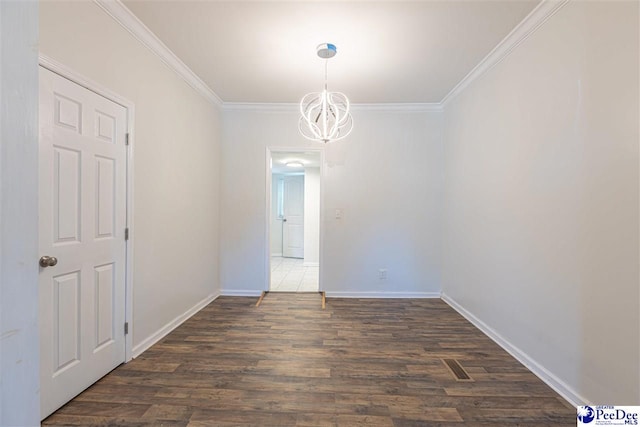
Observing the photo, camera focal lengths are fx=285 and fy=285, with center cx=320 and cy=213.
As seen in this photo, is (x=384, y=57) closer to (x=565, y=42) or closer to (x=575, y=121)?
(x=565, y=42)

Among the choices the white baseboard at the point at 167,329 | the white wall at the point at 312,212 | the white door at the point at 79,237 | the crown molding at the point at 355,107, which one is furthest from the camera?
the white wall at the point at 312,212

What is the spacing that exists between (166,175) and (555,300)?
332 cm

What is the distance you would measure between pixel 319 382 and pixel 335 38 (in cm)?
270

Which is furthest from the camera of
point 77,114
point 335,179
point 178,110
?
point 335,179

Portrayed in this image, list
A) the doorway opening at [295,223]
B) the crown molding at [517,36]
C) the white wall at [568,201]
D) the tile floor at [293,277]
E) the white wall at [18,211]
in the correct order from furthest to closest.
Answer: the doorway opening at [295,223]
the tile floor at [293,277]
the crown molding at [517,36]
the white wall at [568,201]
the white wall at [18,211]

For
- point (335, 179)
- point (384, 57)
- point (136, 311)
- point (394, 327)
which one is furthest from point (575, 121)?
point (136, 311)

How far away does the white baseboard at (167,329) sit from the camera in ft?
7.82

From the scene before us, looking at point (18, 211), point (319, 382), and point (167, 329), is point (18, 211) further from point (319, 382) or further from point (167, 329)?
point (167, 329)

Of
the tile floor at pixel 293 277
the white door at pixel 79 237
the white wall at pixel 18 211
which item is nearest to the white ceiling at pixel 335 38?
the white door at pixel 79 237

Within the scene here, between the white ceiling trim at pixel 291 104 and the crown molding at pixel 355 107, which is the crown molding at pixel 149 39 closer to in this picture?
the white ceiling trim at pixel 291 104

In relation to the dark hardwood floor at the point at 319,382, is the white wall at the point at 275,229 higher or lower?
higher

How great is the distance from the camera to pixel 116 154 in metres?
2.10

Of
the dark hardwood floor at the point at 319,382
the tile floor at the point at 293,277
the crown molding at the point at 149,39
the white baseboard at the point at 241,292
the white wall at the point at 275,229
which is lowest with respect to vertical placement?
the tile floor at the point at 293,277

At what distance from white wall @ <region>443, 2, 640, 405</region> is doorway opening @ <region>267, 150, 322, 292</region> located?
108 inches
